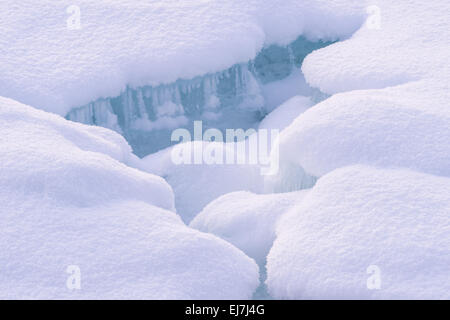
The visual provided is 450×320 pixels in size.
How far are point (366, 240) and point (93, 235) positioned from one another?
54.9 inches

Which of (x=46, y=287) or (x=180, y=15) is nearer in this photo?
(x=46, y=287)

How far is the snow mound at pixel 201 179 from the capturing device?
4.86 m

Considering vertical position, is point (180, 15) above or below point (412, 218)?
above

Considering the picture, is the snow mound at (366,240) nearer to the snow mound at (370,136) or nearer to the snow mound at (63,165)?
the snow mound at (370,136)

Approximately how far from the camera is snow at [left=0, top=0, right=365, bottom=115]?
5.18m

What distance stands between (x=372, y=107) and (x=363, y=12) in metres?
1.75

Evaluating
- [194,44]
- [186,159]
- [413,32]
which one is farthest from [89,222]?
[413,32]

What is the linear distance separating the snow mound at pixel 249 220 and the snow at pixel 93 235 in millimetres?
281

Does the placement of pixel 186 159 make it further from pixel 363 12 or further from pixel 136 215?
pixel 363 12

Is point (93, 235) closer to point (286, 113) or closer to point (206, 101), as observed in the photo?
point (206, 101)

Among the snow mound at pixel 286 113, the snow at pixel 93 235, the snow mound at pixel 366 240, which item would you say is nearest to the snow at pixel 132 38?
the snow mound at pixel 286 113

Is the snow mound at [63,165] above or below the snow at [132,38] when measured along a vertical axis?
below

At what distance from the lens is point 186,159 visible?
4977 millimetres

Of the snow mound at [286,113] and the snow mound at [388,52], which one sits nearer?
the snow mound at [388,52]
